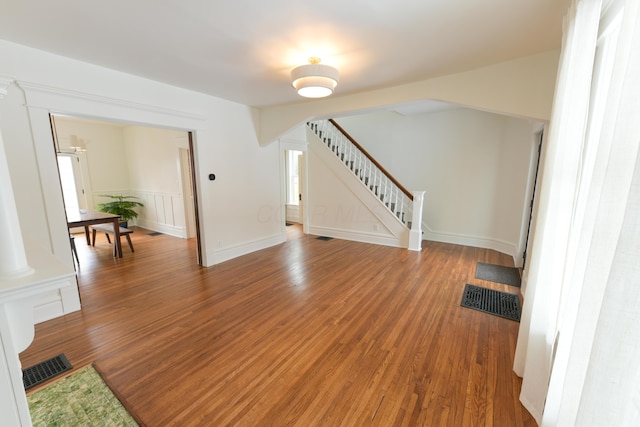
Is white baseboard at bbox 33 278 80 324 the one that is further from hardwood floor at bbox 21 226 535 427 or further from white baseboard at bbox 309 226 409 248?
white baseboard at bbox 309 226 409 248

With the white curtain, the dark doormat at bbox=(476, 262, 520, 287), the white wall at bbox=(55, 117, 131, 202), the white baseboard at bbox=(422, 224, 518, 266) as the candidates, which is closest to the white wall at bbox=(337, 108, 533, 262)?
the white baseboard at bbox=(422, 224, 518, 266)

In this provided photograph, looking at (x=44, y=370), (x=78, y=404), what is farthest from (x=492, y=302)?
(x=44, y=370)

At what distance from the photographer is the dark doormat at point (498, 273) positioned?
11.6ft

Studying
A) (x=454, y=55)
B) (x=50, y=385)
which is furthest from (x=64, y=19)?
(x=454, y=55)

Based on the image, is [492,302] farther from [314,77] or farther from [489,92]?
[314,77]

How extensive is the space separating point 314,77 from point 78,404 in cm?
311

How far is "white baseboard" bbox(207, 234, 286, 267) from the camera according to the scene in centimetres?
429

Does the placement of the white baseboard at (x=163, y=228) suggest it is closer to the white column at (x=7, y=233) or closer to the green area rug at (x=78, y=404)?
the green area rug at (x=78, y=404)

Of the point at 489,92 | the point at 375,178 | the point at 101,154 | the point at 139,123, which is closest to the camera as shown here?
the point at 489,92

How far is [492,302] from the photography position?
2945mm

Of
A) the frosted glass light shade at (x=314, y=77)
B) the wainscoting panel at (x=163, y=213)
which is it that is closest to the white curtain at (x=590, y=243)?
the frosted glass light shade at (x=314, y=77)

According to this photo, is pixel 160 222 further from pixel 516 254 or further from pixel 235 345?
pixel 516 254

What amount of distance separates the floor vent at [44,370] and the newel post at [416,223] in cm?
481

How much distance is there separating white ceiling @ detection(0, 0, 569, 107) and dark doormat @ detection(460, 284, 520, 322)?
2.66 m
